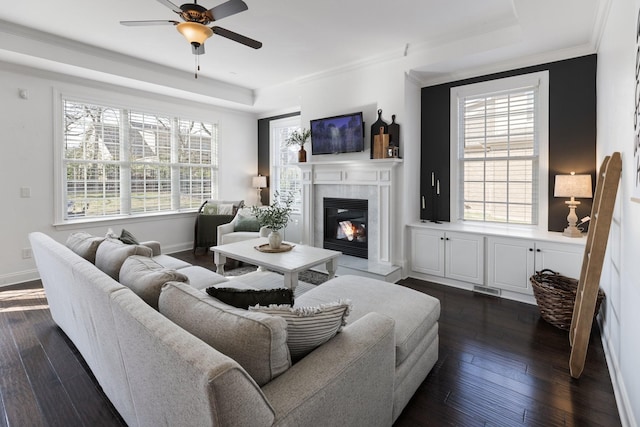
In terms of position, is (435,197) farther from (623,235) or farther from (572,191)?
(623,235)

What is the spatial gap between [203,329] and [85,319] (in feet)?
3.61

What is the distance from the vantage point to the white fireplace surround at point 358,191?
435 centimetres

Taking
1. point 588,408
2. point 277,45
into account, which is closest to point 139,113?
point 277,45

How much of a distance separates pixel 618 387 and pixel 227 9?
11.8 feet

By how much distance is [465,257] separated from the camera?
12.6ft

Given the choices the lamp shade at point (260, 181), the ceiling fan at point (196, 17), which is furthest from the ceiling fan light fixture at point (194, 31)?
the lamp shade at point (260, 181)

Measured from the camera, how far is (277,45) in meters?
3.99

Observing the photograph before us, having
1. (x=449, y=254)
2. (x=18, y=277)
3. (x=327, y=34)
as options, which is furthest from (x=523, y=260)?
(x=18, y=277)

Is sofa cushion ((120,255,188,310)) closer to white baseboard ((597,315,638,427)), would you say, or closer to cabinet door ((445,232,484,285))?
white baseboard ((597,315,638,427))

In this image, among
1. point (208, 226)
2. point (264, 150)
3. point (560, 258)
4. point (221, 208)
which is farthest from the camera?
point (264, 150)

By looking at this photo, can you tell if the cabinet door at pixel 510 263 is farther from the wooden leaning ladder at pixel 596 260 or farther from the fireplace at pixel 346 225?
the fireplace at pixel 346 225

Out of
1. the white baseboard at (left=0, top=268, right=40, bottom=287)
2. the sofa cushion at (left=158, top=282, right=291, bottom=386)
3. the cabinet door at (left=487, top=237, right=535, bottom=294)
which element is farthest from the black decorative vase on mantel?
the white baseboard at (left=0, top=268, right=40, bottom=287)

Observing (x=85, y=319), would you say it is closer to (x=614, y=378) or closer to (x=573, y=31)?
(x=614, y=378)

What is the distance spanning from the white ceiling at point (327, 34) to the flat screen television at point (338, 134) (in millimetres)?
764
